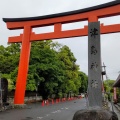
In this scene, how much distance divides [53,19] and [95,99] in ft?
42.0

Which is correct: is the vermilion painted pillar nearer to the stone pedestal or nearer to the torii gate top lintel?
the torii gate top lintel

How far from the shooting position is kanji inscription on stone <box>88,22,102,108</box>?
9.76m

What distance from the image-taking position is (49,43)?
129ft

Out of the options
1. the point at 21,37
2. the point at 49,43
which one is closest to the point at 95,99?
the point at 21,37

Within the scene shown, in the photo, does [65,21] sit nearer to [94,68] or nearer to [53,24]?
[53,24]

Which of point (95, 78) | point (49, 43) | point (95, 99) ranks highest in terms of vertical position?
point (49, 43)

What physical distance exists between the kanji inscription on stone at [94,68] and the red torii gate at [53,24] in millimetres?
8505

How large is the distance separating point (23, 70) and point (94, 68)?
41.0ft

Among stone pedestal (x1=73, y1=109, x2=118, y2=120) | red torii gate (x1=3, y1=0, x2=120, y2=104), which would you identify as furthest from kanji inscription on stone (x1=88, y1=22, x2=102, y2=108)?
red torii gate (x1=3, y1=0, x2=120, y2=104)

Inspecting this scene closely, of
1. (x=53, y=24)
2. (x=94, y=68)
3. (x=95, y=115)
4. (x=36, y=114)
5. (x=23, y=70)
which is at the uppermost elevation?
(x=53, y=24)

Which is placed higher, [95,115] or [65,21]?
[65,21]

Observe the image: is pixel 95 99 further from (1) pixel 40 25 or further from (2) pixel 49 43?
(2) pixel 49 43

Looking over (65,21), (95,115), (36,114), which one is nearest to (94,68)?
(95,115)

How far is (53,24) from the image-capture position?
21484 millimetres
